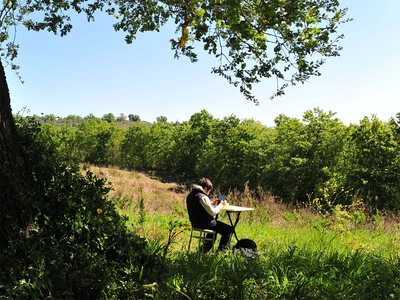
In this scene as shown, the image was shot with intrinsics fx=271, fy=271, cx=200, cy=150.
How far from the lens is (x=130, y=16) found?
5.63m

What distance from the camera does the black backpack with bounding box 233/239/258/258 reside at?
12.7ft

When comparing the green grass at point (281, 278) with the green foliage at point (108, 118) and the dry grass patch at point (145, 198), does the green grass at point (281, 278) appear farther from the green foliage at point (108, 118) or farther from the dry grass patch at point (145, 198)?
the green foliage at point (108, 118)

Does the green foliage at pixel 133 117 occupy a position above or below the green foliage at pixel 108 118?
above

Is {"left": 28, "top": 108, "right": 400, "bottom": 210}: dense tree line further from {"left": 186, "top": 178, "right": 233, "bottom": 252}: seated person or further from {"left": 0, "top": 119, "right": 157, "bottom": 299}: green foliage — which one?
{"left": 186, "top": 178, "right": 233, "bottom": 252}: seated person

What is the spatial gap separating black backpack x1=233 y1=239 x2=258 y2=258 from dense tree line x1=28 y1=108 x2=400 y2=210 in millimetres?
2674

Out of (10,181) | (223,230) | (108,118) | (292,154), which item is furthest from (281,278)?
(108,118)

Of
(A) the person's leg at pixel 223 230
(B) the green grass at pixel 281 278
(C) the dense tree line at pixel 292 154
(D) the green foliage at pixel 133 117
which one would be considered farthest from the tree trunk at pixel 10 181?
(D) the green foliage at pixel 133 117

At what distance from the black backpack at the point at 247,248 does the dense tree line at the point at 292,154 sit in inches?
105

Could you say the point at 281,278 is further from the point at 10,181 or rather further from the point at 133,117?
the point at 133,117

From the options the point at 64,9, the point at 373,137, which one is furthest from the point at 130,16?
the point at 373,137

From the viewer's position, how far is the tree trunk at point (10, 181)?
235 centimetres

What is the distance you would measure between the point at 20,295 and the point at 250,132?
103 ft

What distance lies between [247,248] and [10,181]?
3179 millimetres

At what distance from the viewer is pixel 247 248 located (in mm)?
4105
